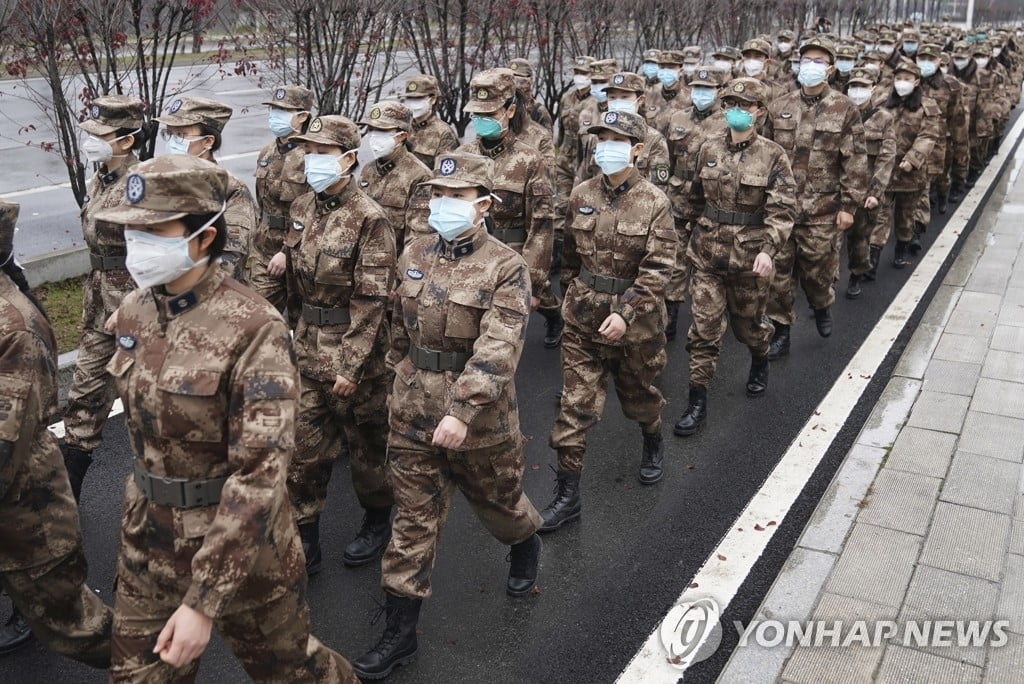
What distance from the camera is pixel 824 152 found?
8.73 m

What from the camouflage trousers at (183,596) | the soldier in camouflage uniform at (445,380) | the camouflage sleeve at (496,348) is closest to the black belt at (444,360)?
the soldier in camouflage uniform at (445,380)

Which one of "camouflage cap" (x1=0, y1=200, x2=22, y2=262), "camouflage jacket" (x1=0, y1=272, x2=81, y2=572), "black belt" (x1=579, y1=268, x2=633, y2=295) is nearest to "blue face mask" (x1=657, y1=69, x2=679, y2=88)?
"black belt" (x1=579, y1=268, x2=633, y2=295)

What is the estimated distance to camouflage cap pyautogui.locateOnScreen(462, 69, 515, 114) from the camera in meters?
6.52

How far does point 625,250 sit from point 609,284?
0.71ft

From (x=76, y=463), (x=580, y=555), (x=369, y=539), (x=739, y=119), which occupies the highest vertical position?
(x=739, y=119)

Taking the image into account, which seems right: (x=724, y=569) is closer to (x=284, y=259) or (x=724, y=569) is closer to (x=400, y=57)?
(x=284, y=259)

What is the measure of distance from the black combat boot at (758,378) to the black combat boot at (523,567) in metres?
3.10

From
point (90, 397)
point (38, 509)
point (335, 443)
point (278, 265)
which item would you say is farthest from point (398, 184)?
point (38, 509)

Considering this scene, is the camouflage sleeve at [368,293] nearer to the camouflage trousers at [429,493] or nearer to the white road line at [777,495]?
the camouflage trousers at [429,493]

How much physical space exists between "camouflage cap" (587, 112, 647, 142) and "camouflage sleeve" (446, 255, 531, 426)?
157 centimetres

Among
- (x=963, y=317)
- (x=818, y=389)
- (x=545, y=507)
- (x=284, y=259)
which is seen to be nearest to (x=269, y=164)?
(x=284, y=259)

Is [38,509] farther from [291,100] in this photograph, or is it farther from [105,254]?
[291,100]

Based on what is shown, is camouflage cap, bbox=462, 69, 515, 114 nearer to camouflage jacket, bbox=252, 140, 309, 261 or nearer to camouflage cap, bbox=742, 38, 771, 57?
camouflage jacket, bbox=252, 140, 309, 261

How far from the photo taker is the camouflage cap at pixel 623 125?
560 centimetres
